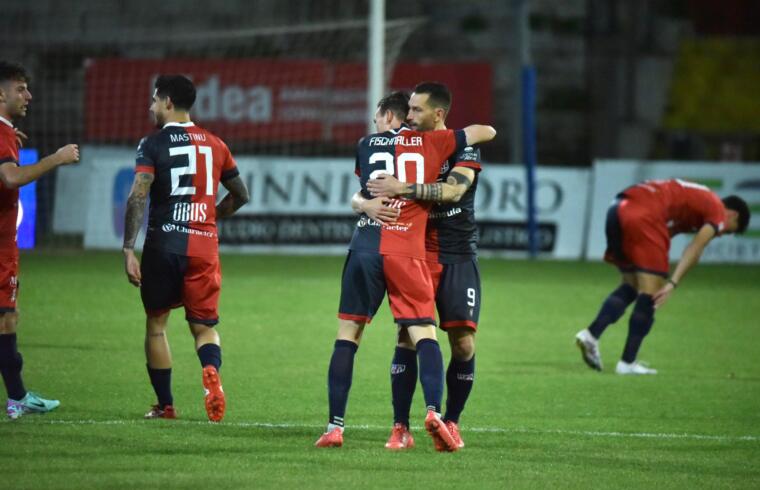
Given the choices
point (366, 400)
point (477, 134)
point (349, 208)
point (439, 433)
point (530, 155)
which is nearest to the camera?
point (439, 433)

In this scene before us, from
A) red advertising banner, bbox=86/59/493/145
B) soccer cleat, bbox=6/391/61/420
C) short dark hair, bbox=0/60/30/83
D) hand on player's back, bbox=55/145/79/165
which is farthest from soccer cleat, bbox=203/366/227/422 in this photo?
red advertising banner, bbox=86/59/493/145

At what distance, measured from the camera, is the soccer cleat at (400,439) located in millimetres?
6773

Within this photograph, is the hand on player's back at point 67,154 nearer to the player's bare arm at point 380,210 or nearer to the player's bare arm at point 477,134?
the player's bare arm at point 380,210

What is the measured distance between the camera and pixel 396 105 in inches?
278

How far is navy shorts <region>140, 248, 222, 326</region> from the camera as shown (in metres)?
7.37

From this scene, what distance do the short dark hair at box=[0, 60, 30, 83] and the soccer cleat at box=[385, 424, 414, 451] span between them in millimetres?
3018

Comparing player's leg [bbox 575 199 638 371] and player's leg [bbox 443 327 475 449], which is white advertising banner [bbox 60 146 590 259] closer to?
player's leg [bbox 575 199 638 371]

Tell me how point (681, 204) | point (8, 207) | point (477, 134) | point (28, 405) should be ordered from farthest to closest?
point (681, 204) → point (28, 405) → point (8, 207) → point (477, 134)

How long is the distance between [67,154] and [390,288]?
1969 millimetres

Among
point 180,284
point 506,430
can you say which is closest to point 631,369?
point 506,430

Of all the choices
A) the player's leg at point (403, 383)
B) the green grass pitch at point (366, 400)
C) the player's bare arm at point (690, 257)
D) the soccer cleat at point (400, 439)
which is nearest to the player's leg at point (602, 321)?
the green grass pitch at point (366, 400)

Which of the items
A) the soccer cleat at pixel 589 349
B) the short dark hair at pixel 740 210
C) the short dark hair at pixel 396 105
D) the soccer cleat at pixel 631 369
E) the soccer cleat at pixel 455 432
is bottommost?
the soccer cleat at pixel 631 369

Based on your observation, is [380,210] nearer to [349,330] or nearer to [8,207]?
[349,330]

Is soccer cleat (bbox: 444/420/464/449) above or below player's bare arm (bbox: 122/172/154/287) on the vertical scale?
below
